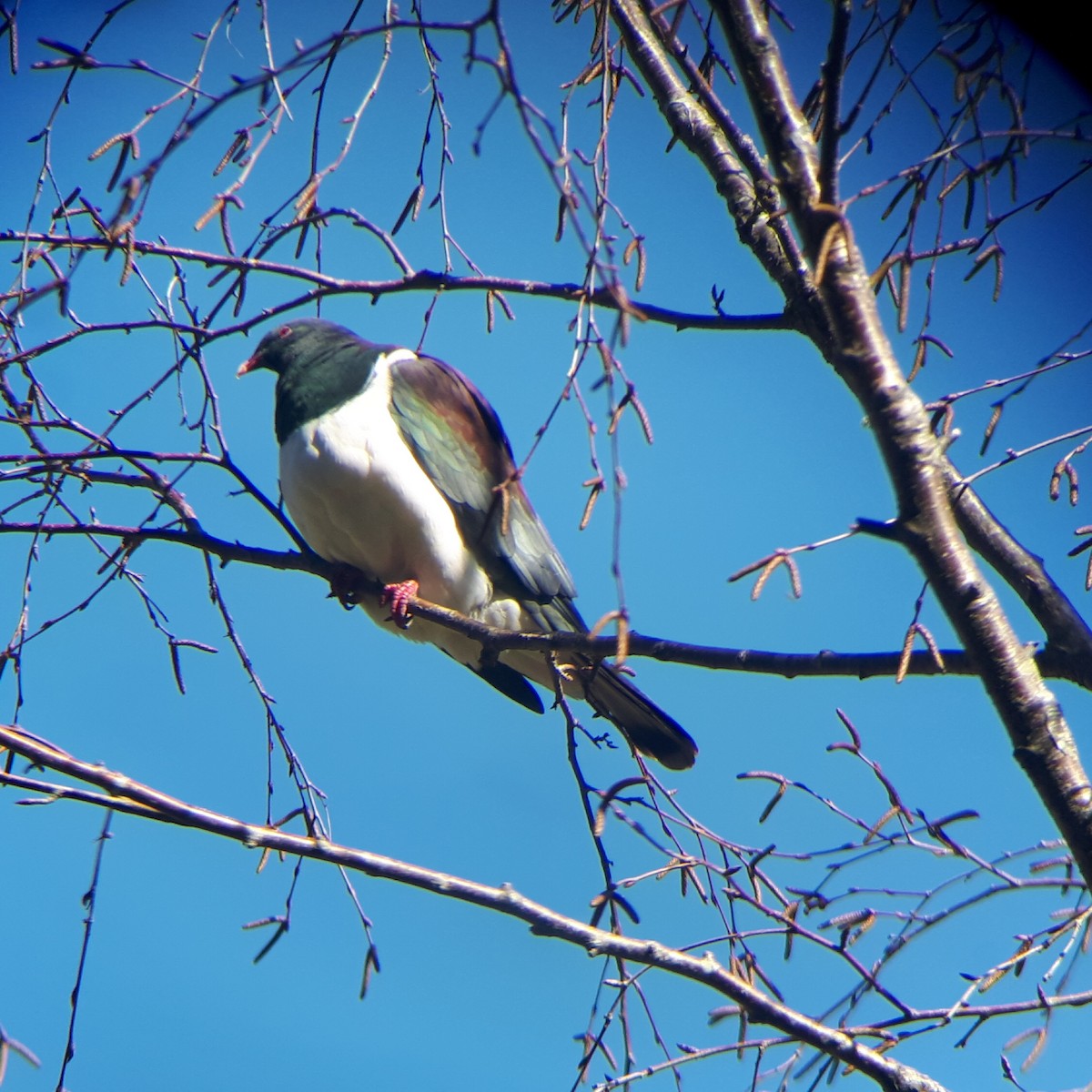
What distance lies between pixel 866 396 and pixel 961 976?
89 cm

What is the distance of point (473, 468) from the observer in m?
3.45

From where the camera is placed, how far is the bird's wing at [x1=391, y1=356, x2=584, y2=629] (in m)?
3.34

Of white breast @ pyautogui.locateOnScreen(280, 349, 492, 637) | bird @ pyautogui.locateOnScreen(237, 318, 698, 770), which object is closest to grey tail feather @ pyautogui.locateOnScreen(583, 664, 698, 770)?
bird @ pyautogui.locateOnScreen(237, 318, 698, 770)

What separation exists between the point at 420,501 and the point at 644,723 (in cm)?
84

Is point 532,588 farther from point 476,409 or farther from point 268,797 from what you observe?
point 268,797

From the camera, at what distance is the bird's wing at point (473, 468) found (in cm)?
334

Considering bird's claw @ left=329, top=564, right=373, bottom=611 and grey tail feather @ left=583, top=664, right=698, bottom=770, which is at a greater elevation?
bird's claw @ left=329, top=564, right=373, bottom=611

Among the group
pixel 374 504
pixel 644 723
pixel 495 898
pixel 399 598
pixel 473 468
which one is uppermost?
pixel 473 468

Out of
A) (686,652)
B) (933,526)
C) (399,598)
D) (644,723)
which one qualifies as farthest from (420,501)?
(933,526)

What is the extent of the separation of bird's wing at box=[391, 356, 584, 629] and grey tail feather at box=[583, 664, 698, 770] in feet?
1.28

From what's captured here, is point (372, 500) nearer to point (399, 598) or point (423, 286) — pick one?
point (399, 598)

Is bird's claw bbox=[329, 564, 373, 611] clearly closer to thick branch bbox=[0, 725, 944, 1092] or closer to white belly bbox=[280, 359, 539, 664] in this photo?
white belly bbox=[280, 359, 539, 664]

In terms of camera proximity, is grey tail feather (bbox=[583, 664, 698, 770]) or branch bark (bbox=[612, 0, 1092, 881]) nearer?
branch bark (bbox=[612, 0, 1092, 881])

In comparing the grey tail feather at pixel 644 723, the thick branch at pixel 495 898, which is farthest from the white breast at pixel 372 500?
the thick branch at pixel 495 898
